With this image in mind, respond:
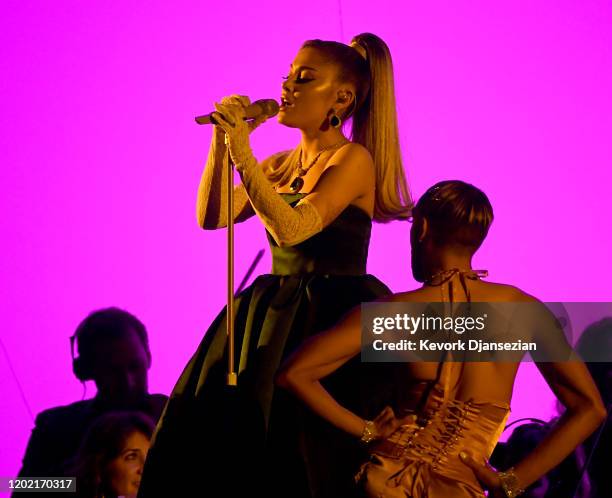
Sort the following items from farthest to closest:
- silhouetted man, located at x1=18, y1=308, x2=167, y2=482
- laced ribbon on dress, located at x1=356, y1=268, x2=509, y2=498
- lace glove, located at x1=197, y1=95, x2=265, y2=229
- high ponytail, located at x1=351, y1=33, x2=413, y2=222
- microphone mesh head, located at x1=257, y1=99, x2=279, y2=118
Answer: silhouetted man, located at x1=18, y1=308, x2=167, y2=482, high ponytail, located at x1=351, y1=33, x2=413, y2=222, lace glove, located at x1=197, y1=95, x2=265, y2=229, microphone mesh head, located at x1=257, y1=99, x2=279, y2=118, laced ribbon on dress, located at x1=356, y1=268, x2=509, y2=498

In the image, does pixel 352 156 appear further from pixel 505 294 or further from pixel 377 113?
pixel 505 294

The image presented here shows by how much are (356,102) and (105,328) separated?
95 cm

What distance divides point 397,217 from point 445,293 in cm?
57

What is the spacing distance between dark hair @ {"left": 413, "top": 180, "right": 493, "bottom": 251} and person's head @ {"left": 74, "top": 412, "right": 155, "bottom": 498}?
94 centimetres

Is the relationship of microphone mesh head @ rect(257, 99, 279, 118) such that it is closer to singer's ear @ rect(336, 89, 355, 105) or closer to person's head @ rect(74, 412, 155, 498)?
singer's ear @ rect(336, 89, 355, 105)

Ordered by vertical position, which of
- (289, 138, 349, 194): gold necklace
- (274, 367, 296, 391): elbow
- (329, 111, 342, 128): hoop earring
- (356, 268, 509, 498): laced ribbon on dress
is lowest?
(356, 268, 509, 498): laced ribbon on dress

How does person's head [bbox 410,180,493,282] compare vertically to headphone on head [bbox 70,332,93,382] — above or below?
above

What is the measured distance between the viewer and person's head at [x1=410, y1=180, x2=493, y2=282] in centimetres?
204

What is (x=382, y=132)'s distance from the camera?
261cm

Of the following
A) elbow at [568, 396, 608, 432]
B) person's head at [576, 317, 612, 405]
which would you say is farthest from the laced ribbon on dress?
person's head at [576, 317, 612, 405]

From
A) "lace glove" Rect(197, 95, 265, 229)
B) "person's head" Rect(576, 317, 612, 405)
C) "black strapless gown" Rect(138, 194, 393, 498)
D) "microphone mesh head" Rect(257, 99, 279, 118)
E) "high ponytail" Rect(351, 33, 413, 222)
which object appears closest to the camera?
"black strapless gown" Rect(138, 194, 393, 498)

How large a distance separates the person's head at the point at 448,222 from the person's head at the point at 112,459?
879mm

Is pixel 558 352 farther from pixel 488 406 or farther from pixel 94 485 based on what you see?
pixel 94 485

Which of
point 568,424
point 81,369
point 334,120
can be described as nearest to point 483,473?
point 568,424
